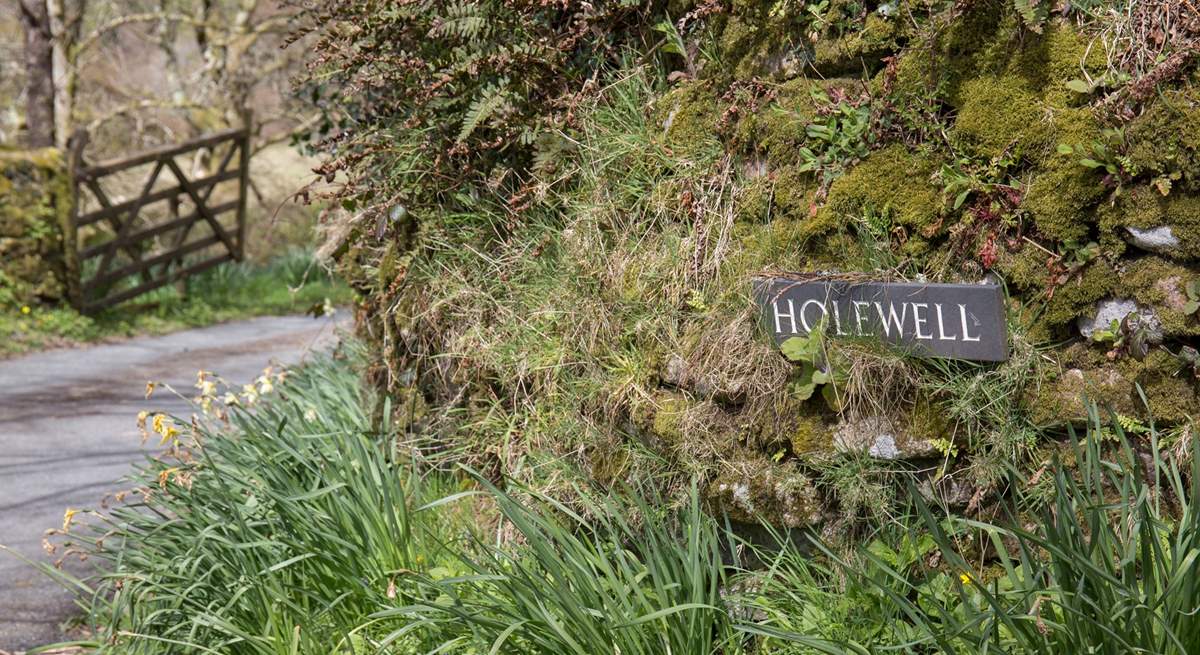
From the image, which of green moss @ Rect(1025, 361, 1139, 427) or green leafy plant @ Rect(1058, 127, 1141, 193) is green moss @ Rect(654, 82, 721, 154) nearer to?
green leafy plant @ Rect(1058, 127, 1141, 193)

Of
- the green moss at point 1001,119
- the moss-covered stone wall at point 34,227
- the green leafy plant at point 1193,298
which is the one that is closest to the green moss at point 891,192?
the green moss at point 1001,119

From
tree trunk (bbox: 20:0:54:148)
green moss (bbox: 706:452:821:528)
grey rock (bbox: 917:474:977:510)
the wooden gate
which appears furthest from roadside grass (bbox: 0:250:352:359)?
grey rock (bbox: 917:474:977:510)

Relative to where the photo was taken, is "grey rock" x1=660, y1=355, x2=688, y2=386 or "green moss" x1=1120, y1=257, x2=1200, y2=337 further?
"grey rock" x1=660, y1=355, x2=688, y2=386

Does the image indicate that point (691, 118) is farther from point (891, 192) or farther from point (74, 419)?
point (74, 419)

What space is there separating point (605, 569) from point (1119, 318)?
4.81 feet

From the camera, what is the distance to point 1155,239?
2.77 metres

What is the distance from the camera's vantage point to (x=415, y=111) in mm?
4195

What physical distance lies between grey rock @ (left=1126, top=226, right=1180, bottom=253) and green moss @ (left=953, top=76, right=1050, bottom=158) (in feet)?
1.06

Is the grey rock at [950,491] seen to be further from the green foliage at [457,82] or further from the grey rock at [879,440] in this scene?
the green foliage at [457,82]

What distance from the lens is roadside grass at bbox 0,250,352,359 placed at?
9.88 meters

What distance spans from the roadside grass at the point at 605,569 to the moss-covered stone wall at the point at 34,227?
704 centimetres

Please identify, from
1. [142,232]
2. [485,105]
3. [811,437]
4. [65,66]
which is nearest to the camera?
[811,437]

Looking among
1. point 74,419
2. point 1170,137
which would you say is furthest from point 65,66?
point 1170,137

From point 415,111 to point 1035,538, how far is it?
9.10ft
